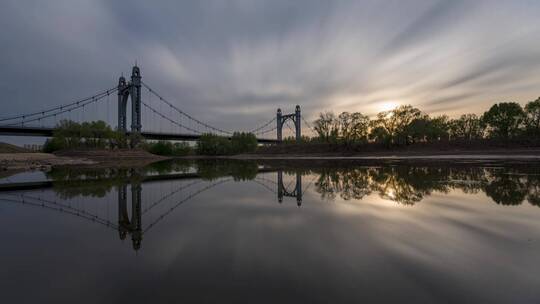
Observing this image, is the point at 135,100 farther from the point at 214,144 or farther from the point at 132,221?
the point at 132,221

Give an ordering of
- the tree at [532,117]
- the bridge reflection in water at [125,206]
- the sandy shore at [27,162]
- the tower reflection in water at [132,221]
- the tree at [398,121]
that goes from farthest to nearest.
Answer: the tree at [398,121] < the tree at [532,117] < the sandy shore at [27,162] < the bridge reflection in water at [125,206] < the tower reflection in water at [132,221]

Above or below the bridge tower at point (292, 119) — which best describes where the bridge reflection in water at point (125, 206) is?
below

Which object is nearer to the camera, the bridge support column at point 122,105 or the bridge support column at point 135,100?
the bridge support column at point 135,100

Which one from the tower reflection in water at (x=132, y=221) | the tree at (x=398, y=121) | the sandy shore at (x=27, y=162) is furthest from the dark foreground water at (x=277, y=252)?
the tree at (x=398, y=121)

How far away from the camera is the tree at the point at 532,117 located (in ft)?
199

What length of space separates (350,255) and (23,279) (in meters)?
5.31

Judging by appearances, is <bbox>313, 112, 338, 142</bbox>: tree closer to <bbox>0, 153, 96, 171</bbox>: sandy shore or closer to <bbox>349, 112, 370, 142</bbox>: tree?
<bbox>349, 112, 370, 142</bbox>: tree

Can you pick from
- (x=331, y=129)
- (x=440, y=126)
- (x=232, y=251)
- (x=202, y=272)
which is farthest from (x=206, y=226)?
(x=440, y=126)

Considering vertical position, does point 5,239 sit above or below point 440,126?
below

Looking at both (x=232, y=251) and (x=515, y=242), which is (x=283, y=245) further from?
(x=515, y=242)

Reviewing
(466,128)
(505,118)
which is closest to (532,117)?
(505,118)

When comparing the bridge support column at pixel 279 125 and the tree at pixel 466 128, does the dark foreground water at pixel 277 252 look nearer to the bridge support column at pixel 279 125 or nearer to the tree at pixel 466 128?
the tree at pixel 466 128

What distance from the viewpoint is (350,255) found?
495 cm

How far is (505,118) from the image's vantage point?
65.4 metres
